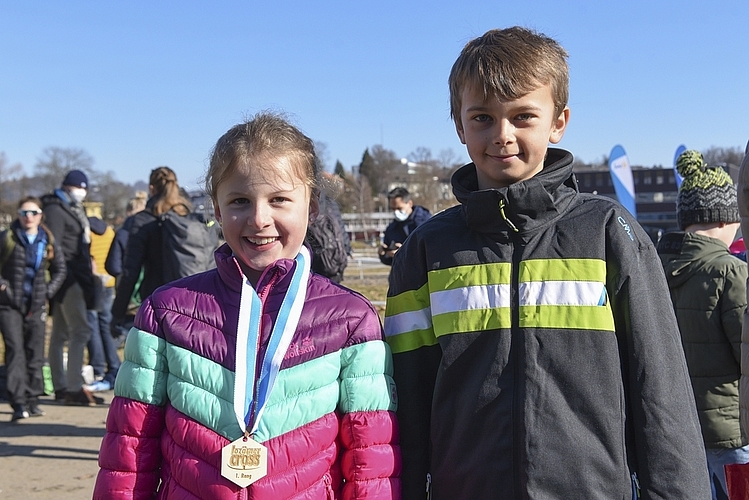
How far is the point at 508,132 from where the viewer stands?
2.21 meters

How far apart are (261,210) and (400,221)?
627 centimetres

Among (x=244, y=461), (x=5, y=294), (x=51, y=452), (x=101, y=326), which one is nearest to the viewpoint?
(x=244, y=461)

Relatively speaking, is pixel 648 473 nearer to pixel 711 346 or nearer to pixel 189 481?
pixel 189 481

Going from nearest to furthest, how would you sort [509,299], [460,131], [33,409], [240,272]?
[509,299], [240,272], [460,131], [33,409]

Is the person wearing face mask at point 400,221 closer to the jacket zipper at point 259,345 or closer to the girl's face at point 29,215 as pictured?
the girl's face at point 29,215

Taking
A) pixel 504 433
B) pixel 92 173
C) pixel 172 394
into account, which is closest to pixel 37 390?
pixel 172 394

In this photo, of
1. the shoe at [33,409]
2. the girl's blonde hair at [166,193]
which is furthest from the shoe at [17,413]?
the girl's blonde hair at [166,193]

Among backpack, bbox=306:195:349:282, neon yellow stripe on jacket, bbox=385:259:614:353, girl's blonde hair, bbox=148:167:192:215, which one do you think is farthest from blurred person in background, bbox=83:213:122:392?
neon yellow stripe on jacket, bbox=385:259:614:353

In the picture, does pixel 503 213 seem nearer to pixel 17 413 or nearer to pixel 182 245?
pixel 182 245

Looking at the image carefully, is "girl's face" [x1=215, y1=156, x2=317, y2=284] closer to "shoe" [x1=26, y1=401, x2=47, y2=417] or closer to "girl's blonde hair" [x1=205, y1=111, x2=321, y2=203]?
Result: "girl's blonde hair" [x1=205, y1=111, x2=321, y2=203]

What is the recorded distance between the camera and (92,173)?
286 ft

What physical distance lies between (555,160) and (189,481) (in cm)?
139

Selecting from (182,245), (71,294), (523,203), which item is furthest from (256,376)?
(71,294)

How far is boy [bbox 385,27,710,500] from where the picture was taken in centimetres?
207
